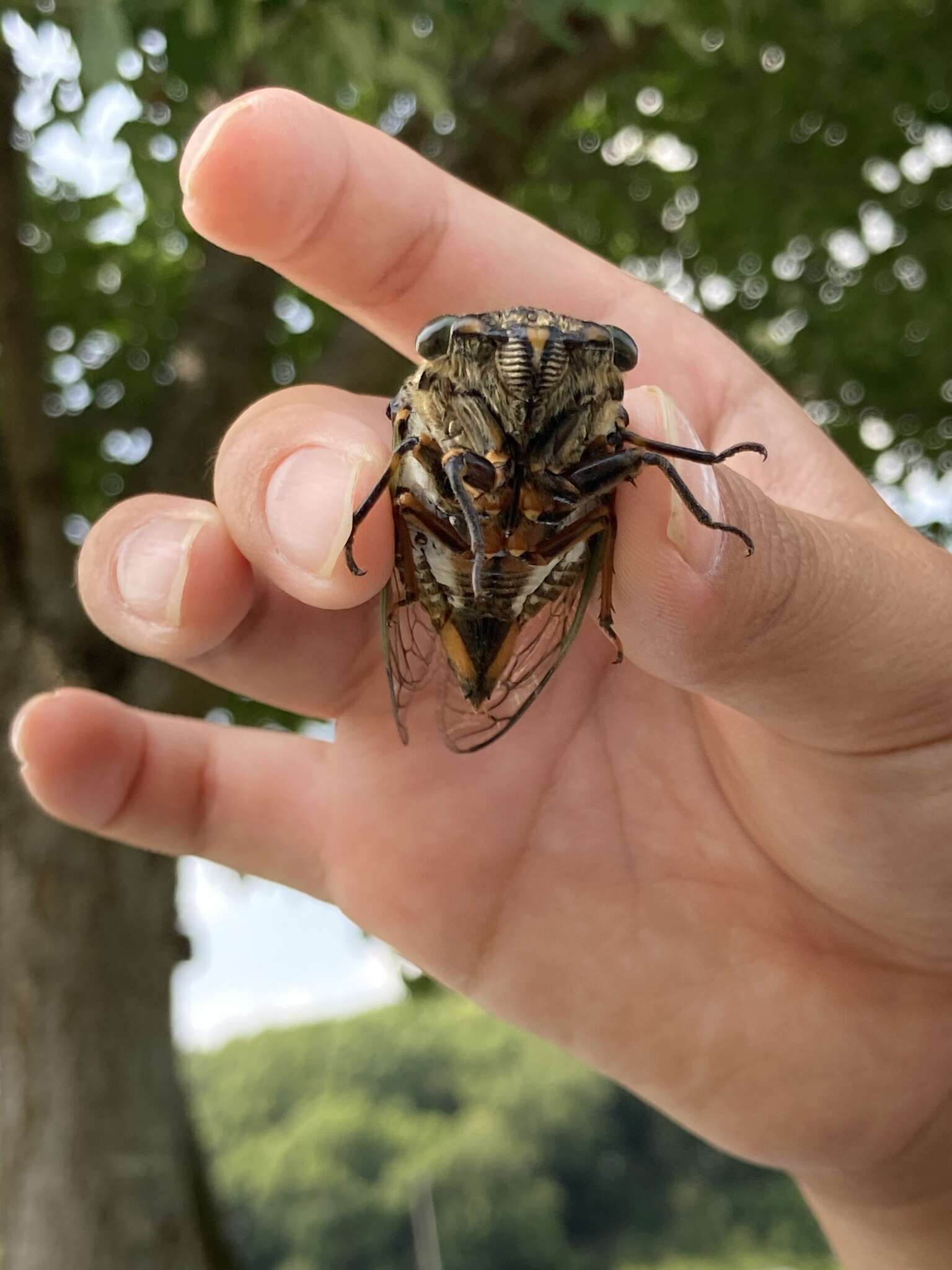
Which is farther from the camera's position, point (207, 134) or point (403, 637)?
point (403, 637)

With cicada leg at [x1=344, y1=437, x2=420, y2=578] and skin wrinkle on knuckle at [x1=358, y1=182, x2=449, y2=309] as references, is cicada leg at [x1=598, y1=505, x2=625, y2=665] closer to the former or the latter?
cicada leg at [x1=344, y1=437, x2=420, y2=578]

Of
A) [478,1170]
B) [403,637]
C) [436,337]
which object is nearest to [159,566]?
[403,637]

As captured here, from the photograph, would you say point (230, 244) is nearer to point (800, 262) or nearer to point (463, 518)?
point (463, 518)

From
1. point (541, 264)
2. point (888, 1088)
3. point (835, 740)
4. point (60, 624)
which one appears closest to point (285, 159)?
point (541, 264)

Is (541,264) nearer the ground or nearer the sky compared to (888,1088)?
nearer the sky

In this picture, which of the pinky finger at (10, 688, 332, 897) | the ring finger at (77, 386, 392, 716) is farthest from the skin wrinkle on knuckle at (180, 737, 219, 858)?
the ring finger at (77, 386, 392, 716)

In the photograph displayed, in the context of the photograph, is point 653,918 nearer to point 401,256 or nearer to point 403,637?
point 403,637
